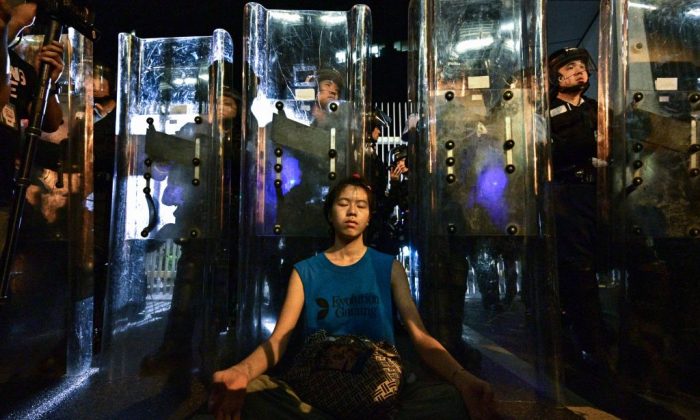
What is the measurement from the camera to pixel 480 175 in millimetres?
2758

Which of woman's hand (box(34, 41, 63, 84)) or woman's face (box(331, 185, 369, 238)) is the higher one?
woman's hand (box(34, 41, 63, 84))

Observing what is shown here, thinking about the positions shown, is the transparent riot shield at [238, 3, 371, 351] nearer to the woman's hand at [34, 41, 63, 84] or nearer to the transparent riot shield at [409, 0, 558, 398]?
the transparent riot shield at [409, 0, 558, 398]

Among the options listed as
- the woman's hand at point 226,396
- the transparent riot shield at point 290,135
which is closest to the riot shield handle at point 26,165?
the transparent riot shield at point 290,135

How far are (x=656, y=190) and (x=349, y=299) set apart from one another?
218 cm

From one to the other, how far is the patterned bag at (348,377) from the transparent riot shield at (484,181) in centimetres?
116

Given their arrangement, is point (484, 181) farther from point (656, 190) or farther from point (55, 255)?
point (55, 255)

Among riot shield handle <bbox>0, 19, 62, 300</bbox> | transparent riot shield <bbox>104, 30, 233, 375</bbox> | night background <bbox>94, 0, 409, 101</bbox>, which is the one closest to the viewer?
riot shield handle <bbox>0, 19, 62, 300</bbox>

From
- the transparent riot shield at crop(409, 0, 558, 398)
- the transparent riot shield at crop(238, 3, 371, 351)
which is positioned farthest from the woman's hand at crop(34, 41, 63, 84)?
the transparent riot shield at crop(409, 0, 558, 398)

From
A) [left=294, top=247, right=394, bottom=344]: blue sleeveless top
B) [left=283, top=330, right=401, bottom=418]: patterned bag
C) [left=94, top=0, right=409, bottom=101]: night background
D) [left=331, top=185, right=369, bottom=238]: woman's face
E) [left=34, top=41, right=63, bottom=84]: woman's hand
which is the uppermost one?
[left=94, top=0, right=409, bottom=101]: night background

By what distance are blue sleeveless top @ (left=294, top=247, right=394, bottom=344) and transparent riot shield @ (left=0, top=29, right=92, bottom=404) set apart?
2.01 m

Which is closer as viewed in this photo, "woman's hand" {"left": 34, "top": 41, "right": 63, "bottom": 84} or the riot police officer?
"woman's hand" {"left": 34, "top": 41, "right": 63, "bottom": 84}

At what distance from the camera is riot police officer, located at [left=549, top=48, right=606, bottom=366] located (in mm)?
3078

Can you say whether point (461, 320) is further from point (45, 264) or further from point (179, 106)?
point (45, 264)

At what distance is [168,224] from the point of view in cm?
302
